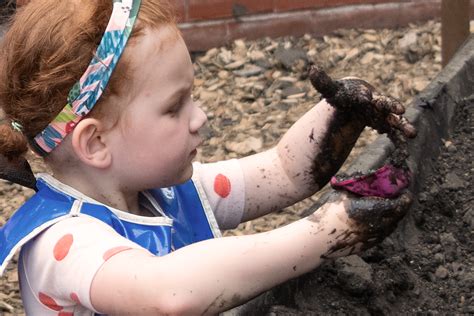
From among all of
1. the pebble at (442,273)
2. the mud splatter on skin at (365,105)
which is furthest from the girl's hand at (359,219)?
the pebble at (442,273)

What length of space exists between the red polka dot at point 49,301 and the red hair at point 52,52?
328mm

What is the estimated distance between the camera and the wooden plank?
13.4 feet

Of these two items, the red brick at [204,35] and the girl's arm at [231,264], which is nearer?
the girl's arm at [231,264]

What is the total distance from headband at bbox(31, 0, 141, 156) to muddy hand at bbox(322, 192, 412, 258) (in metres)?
0.51

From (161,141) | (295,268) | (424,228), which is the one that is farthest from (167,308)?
(424,228)

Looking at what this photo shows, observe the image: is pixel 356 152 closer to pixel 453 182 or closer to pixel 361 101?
pixel 453 182

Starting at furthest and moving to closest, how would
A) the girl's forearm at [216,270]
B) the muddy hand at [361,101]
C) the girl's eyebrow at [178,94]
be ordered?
the muddy hand at [361,101], the girl's eyebrow at [178,94], the girl's forearm at [216,270]

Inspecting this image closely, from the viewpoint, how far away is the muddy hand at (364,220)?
206 cm

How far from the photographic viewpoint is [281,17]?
5348 millimetres

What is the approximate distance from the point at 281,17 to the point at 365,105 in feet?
9.72

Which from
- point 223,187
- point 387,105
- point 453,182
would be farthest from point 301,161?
point 453,182

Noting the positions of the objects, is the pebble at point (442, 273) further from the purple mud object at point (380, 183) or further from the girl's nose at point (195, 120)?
the girl's nose at point (195, 120)

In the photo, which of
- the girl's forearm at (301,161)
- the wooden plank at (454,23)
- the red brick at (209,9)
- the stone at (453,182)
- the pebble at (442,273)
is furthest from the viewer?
the red brick at (209,9)

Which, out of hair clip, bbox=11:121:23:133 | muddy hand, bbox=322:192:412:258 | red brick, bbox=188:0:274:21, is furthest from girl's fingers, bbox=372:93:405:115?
red brick, bbox=188:0:274:21
